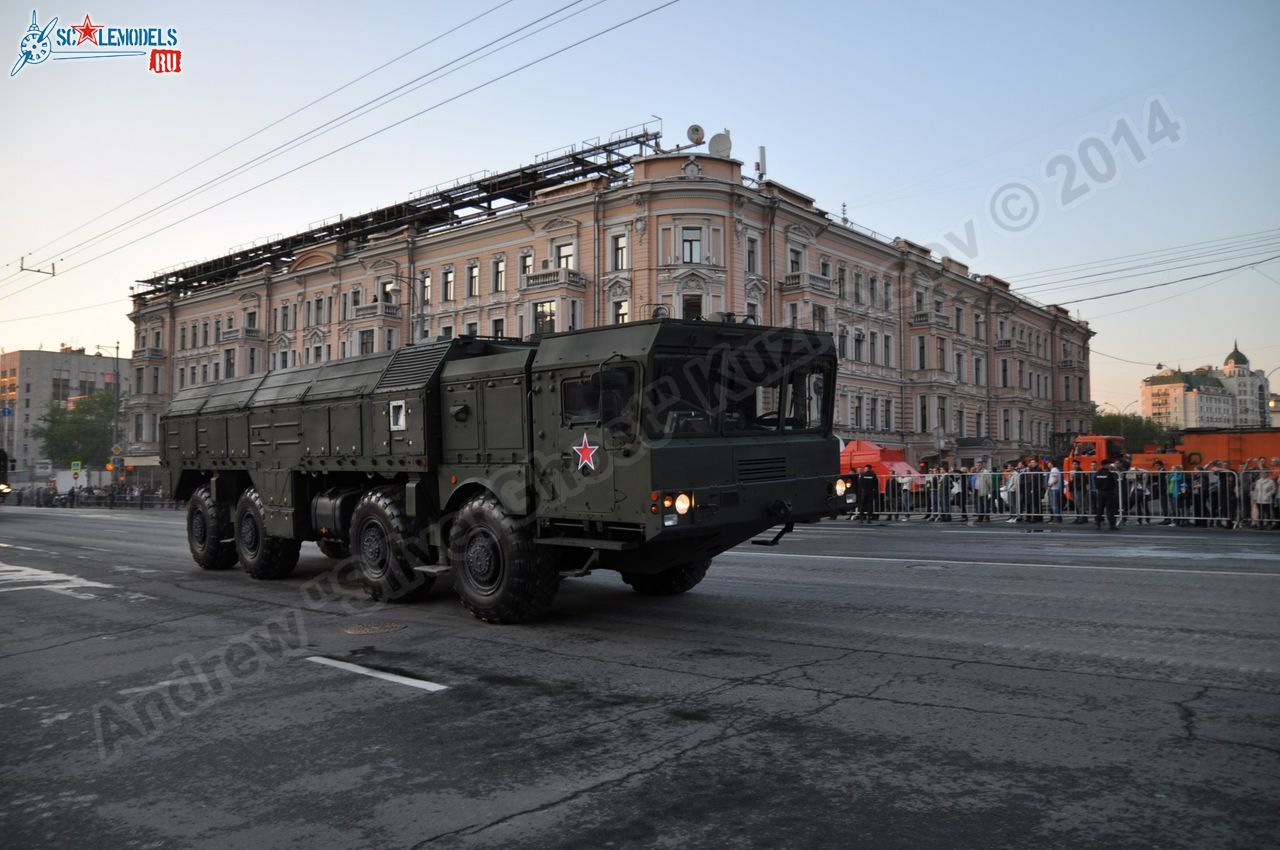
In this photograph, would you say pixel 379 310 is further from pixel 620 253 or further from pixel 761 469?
pixel 761 469

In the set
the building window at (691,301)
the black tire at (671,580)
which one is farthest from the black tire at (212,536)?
the building window at (691,301)

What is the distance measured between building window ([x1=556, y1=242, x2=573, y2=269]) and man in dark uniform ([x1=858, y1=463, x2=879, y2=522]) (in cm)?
2552

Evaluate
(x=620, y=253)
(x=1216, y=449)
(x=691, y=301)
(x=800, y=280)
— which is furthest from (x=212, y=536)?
(x=800, y=280)

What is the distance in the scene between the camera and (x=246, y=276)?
67.1m

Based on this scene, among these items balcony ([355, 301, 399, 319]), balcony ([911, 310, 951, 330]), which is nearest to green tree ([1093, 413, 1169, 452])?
balcony ([911, 310, 951, 330])

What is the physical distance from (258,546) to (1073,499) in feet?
66.1

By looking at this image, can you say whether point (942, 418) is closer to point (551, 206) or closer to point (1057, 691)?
point (551, 206)

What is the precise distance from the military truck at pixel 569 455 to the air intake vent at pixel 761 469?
0.05 ft

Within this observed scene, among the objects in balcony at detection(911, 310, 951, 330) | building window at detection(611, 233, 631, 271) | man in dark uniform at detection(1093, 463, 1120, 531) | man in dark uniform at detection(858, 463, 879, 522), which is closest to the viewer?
man in dark uniform at detection(1093, 463, 1120, 531)

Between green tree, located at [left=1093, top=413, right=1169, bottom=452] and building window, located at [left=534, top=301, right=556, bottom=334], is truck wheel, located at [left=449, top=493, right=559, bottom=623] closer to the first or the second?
building window, located at [left=534, top=301, right=556, bottom=334]

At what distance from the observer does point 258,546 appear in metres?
12.9

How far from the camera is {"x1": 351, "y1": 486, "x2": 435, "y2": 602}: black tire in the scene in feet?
33.0

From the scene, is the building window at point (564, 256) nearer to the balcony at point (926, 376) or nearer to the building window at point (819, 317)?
the building window at point (819, 317)

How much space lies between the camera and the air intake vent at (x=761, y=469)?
823 cm
